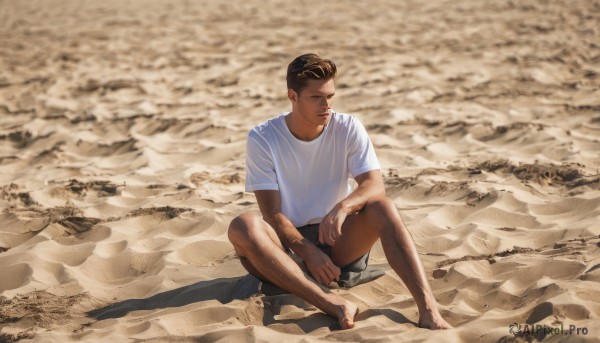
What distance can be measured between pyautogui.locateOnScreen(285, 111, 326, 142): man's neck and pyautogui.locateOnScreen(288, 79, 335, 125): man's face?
6 centimetres

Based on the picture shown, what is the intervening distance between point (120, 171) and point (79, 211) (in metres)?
0.88

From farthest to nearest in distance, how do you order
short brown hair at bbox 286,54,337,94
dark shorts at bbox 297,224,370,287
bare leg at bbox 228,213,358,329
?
1. dark shorts at bbox 297,224,370,287
2. short brown hair at bbox 286,54,337,94
3. bare leg at bbox 228,213,358,329

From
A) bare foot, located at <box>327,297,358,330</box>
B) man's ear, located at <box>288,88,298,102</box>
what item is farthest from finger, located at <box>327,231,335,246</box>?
man's ear, located at <box>288,88,298,102</box>

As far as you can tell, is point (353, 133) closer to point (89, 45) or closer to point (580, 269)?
point (580, 269)

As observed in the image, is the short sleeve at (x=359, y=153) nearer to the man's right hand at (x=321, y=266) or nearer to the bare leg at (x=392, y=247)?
the bare leg at (x=392, y=247)

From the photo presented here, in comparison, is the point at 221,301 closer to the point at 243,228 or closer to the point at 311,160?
the point at 243,228

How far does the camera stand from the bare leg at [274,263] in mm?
3250

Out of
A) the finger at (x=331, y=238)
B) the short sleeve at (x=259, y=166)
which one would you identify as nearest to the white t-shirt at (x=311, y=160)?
the short sleeve at (x=259, y=166)

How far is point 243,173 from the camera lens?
17.8 ft

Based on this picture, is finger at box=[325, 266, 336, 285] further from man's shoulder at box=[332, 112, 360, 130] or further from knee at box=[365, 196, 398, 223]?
man's shoulder at box=[332, 112, 360, 130]

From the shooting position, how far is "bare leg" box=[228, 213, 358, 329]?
3.25 meters

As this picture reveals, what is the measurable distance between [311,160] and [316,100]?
0.95 ft

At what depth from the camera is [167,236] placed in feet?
14.2

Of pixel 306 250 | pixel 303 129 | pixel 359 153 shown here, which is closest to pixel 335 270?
pixel 306 250
